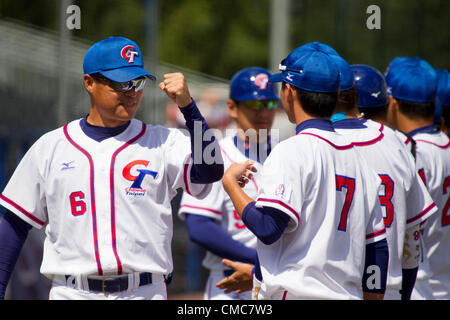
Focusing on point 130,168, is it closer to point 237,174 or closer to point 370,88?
point 237,174

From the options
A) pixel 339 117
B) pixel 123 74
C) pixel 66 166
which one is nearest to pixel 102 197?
pixel 66 166

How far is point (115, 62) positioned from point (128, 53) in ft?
0.31

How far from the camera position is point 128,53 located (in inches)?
130

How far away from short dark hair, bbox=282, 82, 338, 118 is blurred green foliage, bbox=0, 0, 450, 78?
8344 mm

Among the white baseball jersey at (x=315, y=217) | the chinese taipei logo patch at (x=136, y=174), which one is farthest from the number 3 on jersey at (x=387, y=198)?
the chinese taipei logo patch at (x=136, y=174)

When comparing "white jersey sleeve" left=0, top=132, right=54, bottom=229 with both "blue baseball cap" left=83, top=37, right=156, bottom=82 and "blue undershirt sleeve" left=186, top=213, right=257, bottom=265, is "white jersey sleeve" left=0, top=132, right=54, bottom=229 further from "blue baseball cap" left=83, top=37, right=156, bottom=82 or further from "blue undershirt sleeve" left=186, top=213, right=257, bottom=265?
"blue undershirt sleeve" left=186, top=213, right=257, bottom=265

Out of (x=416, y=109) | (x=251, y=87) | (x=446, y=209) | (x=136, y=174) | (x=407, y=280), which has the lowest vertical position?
(x=407, y=280)

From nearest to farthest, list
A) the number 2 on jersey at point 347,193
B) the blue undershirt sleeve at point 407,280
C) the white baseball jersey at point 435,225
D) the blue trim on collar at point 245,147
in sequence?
the number 2 on jersey at point 347,193 → the blue undershirt sleeve at point 407,280 → the white baseball jersey at point 435,225 → the blue trim on collar at point 245,147

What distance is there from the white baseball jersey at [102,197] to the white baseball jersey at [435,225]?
4.84ft

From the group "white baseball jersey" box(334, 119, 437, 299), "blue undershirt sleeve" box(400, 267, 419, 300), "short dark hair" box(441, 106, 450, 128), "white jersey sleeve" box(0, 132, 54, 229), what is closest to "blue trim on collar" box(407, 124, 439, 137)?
"short dark hair" box(441, 106, 450, 128)

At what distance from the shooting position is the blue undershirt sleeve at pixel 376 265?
2928 millimetres

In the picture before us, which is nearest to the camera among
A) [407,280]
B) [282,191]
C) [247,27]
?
[282,191]

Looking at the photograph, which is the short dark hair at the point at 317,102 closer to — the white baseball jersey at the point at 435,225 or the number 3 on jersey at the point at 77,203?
the number 3 on jersey at the point at 77,203
